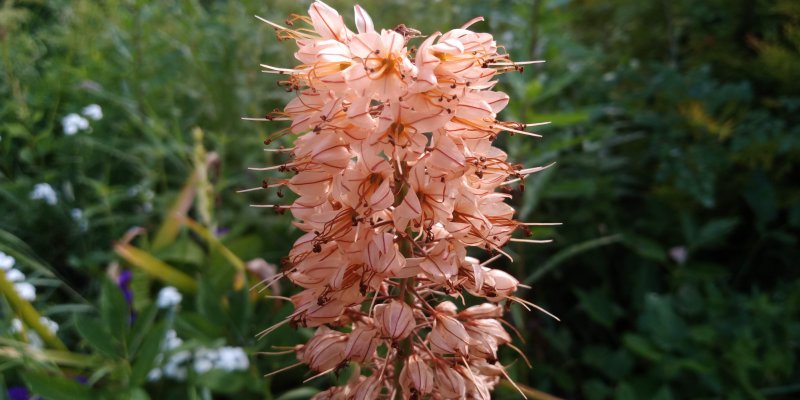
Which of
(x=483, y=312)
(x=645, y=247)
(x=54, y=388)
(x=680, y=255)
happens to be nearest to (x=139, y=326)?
(x=54, y=388)

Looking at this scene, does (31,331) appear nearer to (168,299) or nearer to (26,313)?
(26,313)

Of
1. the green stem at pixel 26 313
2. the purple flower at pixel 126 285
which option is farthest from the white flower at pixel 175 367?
the purple flower at pixel 126 285

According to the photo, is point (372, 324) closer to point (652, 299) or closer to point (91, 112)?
point (652, 299)

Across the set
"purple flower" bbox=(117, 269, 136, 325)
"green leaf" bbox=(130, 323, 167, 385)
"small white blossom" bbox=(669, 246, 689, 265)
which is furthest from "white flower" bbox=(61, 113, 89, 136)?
"small white blossom" bbox=(669, 246, 689, 265)

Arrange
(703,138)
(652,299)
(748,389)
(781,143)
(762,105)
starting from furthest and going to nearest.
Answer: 1. (762,105)
2. (703,138)
3. (781,143)
4. (652,299)
5. (748,389)

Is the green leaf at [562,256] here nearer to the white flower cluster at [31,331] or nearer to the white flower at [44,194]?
the white flower cluster at [31,331]

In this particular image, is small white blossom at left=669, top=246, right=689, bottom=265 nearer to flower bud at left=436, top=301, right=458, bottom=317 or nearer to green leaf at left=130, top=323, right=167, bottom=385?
flower bud at left=436, top=301, right=458, bottom=317

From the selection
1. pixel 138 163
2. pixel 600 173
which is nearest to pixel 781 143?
pixel 600 173
